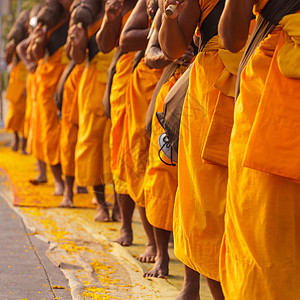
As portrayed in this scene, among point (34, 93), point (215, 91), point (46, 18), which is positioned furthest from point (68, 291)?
point (34, 93)

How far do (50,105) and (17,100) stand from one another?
14.4 ft

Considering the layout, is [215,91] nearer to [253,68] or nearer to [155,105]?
[253,68]

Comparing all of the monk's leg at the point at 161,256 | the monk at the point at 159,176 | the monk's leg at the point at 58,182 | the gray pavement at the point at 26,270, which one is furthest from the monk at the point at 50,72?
the monk at the point at 159,176

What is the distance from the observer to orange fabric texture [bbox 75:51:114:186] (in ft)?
20.7

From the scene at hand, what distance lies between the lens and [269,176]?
251 centimetres

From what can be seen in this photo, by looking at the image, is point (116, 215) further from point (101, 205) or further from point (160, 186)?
point (160, 186)

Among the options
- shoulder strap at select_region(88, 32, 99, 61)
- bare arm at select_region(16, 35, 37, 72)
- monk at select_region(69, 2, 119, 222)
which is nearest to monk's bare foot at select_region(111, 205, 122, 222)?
monk at select_region(69, 2, 119, 222)

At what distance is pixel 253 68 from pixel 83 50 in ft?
13.3

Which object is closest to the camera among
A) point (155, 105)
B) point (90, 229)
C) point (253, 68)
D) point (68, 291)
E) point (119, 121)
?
point (253, 68)

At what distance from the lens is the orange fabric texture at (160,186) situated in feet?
13.6

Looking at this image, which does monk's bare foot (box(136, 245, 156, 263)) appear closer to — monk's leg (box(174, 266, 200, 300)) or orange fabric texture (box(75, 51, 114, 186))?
monk's leg (box(174, 266, 200, 300))

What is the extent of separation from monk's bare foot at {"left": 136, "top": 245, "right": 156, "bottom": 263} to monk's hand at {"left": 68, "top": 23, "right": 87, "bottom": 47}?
88.5 inches

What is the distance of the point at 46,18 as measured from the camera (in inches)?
303

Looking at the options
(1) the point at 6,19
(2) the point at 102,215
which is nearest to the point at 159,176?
(2) the point at 102,215
